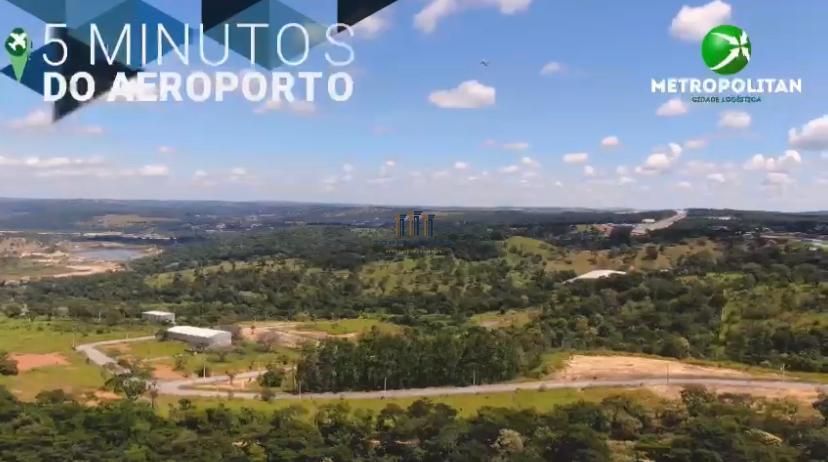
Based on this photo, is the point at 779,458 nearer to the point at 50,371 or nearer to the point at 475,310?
the point at 50,371

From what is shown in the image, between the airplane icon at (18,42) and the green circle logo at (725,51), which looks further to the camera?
the green circle logo at (725,51)

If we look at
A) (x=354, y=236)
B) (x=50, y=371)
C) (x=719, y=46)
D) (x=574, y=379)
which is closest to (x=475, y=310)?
(x=574, y=379)

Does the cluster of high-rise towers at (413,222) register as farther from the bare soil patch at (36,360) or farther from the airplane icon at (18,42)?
the airplane icon at (18,42)

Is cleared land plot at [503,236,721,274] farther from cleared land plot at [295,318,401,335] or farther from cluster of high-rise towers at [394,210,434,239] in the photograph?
cleared land plot at [295,318,401,335]

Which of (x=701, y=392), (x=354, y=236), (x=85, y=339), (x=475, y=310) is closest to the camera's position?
(x=701, y=392)

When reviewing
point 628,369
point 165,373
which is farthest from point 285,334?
point 628,369

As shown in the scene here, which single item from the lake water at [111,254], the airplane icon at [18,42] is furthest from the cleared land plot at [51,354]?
the lake water at [111,254]
